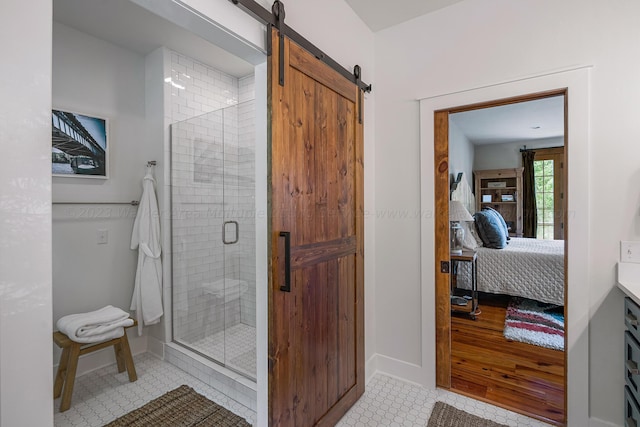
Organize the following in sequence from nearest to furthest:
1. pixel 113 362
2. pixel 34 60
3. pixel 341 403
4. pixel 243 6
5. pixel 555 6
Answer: pixel 34 60, pixel 243 6, pixel 555 6, pixel 341 403, pixel 113 362

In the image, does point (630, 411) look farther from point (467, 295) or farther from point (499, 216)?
point (499, 216)

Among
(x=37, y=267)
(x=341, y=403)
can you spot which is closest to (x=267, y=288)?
(x=37, y=267)

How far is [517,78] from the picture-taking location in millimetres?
1910

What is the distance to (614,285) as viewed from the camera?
1684mm

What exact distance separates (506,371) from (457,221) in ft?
4.03

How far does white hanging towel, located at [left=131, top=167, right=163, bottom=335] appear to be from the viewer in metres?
2.62

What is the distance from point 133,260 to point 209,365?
1.18m

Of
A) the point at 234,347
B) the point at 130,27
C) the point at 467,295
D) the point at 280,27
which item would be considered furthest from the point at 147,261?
the point at 467,295

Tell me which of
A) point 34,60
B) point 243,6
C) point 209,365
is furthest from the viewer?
point 209,365

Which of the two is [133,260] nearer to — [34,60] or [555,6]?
[34,60]

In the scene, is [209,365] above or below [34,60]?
below

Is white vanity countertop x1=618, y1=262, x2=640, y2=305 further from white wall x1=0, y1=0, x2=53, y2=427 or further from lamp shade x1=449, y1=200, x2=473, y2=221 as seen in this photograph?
white wall x1=0, y1=0, x2=53, y2=427

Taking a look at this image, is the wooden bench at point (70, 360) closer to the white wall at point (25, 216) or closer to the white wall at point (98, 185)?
the white wall at point (98, 185)

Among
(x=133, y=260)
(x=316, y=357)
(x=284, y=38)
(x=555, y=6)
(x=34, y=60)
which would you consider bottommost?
(x=316, y=357)
